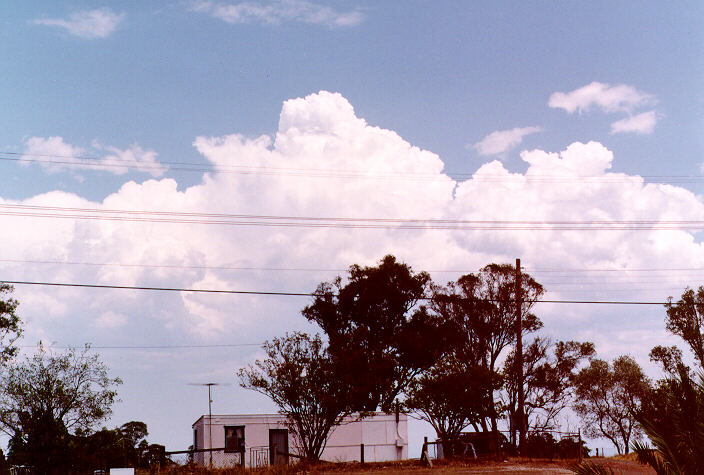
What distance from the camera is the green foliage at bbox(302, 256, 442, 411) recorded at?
5091 cm

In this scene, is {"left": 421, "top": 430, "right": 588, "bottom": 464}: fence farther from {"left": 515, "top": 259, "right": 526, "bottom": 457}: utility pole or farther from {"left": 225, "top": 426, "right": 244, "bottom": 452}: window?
{"left": 225, "top": 426, "right": 244, "bottom": 452}: window

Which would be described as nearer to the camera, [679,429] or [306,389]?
[679,429]

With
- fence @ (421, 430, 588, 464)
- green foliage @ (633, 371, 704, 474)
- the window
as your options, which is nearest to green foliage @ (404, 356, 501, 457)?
fence @ (421, 430, 588, 464)

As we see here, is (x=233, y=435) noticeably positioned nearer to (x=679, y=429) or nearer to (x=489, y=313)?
(x=489, y=313)

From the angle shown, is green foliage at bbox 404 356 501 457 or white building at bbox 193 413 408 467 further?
white building at bbox 193 413 408 467

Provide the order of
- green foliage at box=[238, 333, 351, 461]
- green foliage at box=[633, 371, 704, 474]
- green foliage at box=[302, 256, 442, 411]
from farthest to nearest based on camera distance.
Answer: green foliage at box=[302, 256, 442, 411], green foliage at box=[238, 333, 351, 461], green foliage at box=[633, 371, 704, 474]

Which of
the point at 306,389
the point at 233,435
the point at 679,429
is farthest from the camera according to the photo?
the point at 233,435

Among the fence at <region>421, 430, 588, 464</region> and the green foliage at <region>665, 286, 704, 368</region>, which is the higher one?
the green foliage at <region>665, 286, 704, 368</region>

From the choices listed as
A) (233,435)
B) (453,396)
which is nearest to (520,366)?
(453,396)

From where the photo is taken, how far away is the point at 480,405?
144 ft

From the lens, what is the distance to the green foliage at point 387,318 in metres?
50.9

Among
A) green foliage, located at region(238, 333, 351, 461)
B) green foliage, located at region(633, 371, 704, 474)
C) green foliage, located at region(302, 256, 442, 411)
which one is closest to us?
green foliage, located at region(633, 371, 704, 474)

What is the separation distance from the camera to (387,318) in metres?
53.8

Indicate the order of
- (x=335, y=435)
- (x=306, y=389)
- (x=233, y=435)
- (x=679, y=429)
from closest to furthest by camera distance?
(x=679, y=429) → (x=306, y=389) → (x=233, y=435) → (x=335, y=435)
